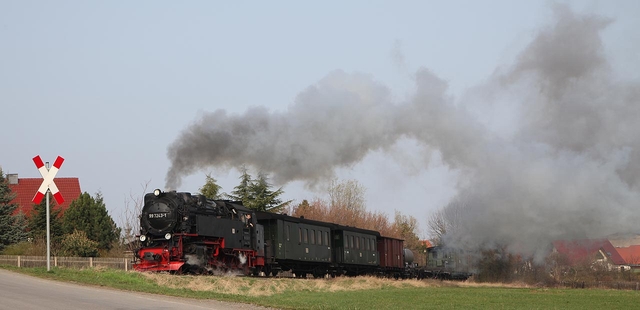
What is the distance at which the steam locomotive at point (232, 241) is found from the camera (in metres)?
30.1

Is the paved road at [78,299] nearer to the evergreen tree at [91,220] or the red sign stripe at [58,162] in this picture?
the red sign stripe at [58,162]

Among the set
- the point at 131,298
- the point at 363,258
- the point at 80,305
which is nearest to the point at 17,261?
the point at 131,298

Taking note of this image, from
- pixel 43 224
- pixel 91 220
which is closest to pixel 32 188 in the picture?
pixel 91 220

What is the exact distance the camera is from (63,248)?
140 feet

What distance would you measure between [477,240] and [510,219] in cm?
755

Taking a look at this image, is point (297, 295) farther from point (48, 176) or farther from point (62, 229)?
point (62, 229)

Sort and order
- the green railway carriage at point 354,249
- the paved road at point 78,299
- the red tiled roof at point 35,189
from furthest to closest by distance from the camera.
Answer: the red tiled roof at point 35,189 → the green railway carriage at point 354,249 → the paved road at point 78,299

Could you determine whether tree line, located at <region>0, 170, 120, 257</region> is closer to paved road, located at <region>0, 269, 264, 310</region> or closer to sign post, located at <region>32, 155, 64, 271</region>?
sign post, located at <region>32, 155, 64, 271</region>

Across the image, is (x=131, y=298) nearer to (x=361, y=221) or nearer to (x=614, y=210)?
(x=614, y=210)

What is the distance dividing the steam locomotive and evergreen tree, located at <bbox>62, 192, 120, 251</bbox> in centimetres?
1807

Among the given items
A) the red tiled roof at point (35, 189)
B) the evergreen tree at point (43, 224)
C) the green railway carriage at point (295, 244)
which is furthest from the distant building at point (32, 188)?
the green railway carriage at point (295, 244)

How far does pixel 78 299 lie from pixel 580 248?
75.9ft

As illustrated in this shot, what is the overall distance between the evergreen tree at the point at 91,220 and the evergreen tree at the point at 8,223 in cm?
692

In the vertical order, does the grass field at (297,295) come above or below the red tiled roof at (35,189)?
below
